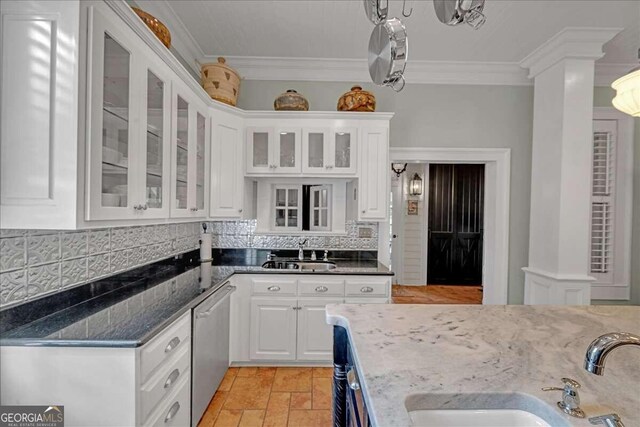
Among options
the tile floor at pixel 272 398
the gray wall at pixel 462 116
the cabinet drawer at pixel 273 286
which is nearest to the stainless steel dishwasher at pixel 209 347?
the tile floor at pixel 272 398

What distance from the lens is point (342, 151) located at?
10.2 feet

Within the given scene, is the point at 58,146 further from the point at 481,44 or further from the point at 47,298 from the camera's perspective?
the point at 481,44

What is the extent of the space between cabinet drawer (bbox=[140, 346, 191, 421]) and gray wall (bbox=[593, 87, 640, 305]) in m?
4.04

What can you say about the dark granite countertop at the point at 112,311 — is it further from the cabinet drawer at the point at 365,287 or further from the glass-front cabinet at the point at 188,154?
the cabinet drawer at the point at 365,287

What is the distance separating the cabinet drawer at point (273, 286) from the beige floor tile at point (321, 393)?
0.73 m

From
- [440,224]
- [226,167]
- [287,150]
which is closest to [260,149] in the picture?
[287,150]

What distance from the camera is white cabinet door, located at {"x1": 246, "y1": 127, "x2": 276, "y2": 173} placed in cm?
309

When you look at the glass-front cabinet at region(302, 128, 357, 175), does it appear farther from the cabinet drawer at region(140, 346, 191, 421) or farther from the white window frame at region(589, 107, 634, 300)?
the white window frame at region(589, 107, 634, 300)

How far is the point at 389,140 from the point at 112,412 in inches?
116

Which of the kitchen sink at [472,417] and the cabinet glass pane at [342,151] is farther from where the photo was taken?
the cabinet glass pane at [342,151]

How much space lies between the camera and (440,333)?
120 cm

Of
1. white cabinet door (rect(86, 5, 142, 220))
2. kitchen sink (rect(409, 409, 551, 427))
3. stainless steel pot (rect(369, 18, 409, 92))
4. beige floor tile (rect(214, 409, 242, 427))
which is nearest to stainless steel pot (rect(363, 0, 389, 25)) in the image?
stainless steel pot (rect(369, 18, 409, 92))

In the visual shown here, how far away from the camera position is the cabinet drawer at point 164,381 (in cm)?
138

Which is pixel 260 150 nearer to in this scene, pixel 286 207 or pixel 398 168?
pixel 286 207
